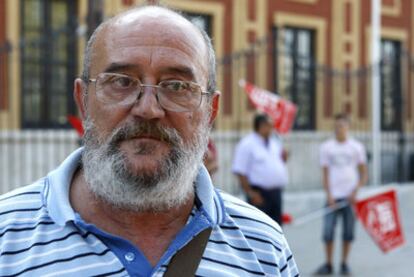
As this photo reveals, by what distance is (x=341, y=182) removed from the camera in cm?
829

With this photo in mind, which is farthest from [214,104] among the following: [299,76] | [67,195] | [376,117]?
[376,117]

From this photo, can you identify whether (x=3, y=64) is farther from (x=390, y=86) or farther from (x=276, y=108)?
(x=390, y=86)

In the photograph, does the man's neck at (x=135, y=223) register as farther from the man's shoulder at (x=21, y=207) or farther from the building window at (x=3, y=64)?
the building window at (x=3, y=64)

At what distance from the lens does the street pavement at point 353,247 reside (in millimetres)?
8367

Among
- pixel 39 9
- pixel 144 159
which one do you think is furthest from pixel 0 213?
pixel 39 9

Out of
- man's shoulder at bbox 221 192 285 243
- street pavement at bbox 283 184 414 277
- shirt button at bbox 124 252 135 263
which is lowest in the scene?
street pavement at bbox 283 184 414 277

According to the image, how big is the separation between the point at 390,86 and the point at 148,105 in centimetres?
1447

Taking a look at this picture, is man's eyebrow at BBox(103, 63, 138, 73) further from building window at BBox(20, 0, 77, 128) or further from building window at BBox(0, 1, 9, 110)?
building window at BBox(20, 0, 77, 128)

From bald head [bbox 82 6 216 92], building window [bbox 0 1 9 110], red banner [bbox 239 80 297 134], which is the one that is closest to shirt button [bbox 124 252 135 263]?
bald head [bbox 82 6 216 92]

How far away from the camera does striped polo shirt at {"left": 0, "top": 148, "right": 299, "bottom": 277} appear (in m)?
1.85

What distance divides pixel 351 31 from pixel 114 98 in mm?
14442

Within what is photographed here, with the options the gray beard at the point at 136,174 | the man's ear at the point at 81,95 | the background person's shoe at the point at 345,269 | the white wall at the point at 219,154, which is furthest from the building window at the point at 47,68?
the gray beard at the point at 136,174

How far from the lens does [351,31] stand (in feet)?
51.9

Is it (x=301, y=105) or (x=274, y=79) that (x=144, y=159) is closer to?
(x=274, y=79)
